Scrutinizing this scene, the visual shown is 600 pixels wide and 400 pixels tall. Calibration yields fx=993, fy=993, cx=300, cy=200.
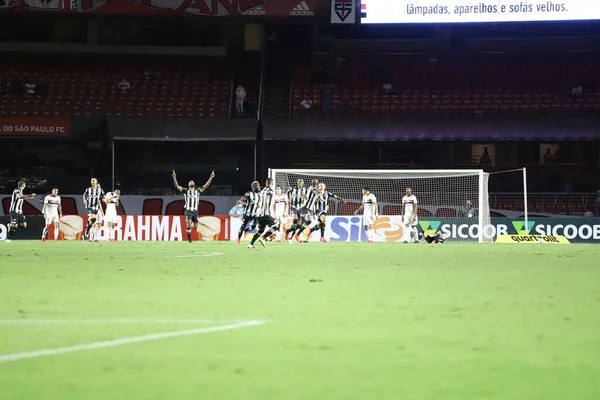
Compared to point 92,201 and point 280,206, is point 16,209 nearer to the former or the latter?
point 92,201

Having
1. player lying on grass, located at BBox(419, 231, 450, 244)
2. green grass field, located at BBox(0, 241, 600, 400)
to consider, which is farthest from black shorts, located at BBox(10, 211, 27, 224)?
green grass field, located at BBox(0, 241, 600, 400)

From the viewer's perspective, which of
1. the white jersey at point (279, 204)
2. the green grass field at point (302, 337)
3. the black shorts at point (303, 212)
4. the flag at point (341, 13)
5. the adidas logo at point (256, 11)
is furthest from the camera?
the adidas logo at point (256, 11)

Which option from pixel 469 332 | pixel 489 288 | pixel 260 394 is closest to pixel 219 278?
pixel 489 288

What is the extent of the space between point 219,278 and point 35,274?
9.24 feet

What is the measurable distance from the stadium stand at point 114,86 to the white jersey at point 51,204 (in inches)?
301

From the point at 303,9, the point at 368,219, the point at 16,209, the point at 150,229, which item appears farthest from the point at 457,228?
the point at 16,209

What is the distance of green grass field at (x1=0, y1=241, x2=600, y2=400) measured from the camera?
15.7 ft

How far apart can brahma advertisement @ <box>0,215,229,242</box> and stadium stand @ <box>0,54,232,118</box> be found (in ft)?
19.8

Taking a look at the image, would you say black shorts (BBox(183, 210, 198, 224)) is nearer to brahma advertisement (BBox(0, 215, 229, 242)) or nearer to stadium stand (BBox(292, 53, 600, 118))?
brahma advertisement (BBox(0, 215, 229, 242))

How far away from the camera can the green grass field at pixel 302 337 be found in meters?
4.79

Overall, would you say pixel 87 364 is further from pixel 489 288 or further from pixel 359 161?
pixel 359 161

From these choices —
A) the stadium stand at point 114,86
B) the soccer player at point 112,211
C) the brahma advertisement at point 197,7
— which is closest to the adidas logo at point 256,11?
the brahma advertisement at point 197,7

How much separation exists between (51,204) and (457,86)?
19.9 m

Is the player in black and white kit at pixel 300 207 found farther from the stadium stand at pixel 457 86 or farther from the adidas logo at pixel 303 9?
the adidas logo at pixel 303 9
